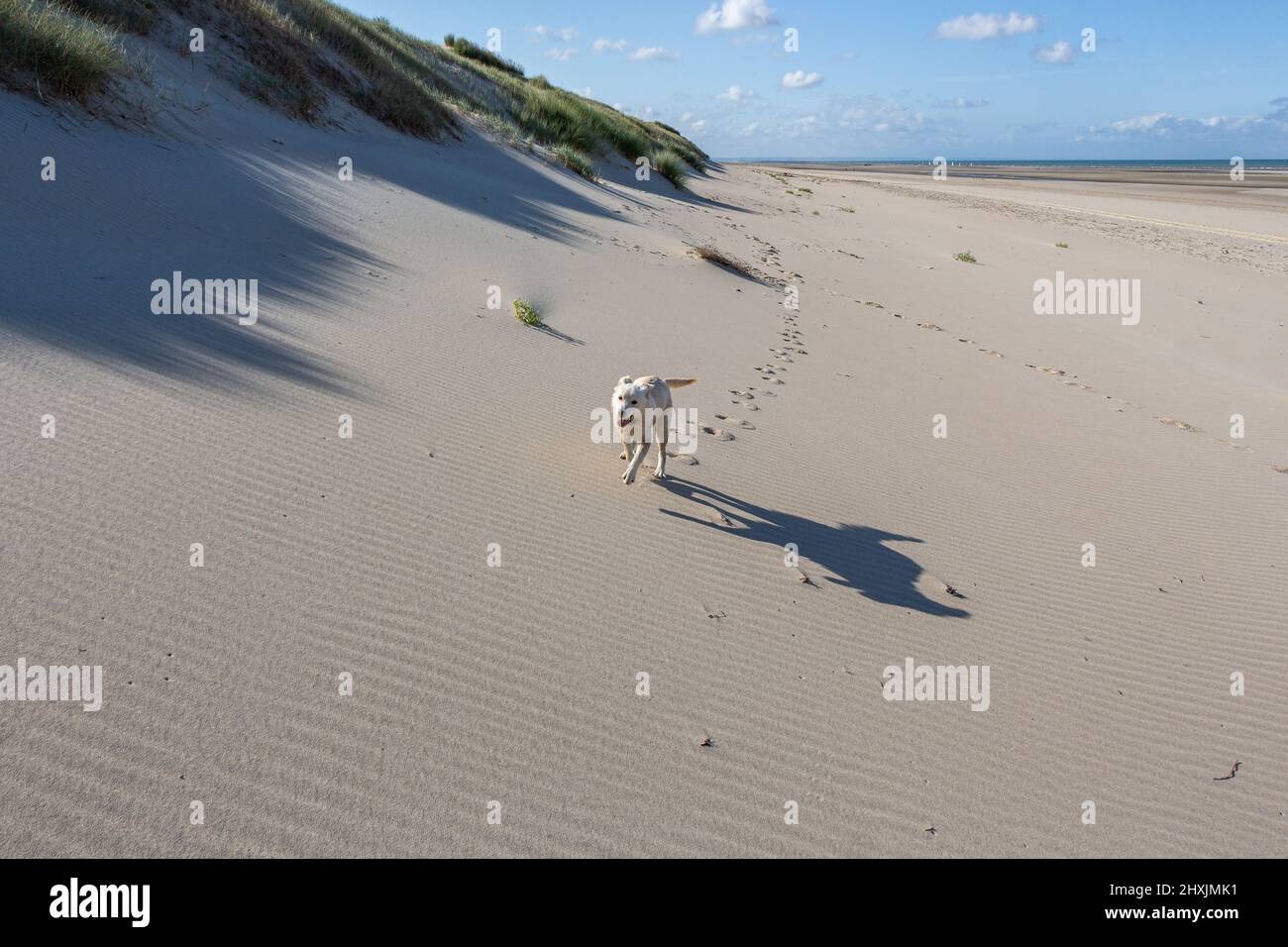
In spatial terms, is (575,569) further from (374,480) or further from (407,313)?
(407,313)

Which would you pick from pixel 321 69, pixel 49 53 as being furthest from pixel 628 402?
pixel 321 69

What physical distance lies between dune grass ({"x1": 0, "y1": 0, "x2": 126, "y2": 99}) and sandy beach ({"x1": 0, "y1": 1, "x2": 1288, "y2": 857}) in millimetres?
632

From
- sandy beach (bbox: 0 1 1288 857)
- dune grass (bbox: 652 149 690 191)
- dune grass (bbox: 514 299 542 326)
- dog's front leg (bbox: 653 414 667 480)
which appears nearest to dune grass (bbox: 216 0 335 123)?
sandy beach (bbox: 0 1 1288 857)

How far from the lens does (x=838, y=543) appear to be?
15.2 ft

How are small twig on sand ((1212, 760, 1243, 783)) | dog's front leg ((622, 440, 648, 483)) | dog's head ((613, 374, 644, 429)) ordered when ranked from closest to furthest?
small twig on sand ((1212, 760, 1243, 783)), dog's head ((613, 374, 644, 429)), dog's front leg ((622, 440, 648, 483))

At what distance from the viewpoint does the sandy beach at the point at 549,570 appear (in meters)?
2.50

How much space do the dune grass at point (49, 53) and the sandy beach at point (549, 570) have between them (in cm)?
63

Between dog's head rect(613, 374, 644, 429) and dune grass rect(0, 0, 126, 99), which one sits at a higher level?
dune grass rect(0, 0, 126, 99)

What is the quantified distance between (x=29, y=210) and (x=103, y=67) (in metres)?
3.74

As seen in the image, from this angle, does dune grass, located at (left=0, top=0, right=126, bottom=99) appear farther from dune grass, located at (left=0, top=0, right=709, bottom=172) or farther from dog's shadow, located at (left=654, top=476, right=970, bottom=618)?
dog's shadow, located at (left=654, top=476, right=970, bottom=618)

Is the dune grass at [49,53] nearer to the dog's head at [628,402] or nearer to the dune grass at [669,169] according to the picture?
the dog's head at [628,402]

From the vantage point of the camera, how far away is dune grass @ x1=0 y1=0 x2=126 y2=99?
307 inches
